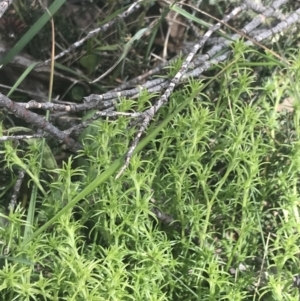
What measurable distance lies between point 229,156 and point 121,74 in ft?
1.90

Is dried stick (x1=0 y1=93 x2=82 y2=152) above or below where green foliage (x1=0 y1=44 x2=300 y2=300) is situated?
above

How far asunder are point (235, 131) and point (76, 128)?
40 centimetres

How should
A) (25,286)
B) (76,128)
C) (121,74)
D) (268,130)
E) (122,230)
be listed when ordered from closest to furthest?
(25,286) → (122,230) → (76,128) → (268,130) → (121,74)

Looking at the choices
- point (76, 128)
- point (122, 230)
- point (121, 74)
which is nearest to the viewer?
point (122, 230)

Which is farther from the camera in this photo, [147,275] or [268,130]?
[268,130]

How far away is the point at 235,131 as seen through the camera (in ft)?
4.17

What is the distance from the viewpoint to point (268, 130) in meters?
1.41

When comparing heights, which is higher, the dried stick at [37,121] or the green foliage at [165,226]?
the dried stick at [37,121]

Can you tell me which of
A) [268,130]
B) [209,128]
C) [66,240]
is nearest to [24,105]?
[66,240]

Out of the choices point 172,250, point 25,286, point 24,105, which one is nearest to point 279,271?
point 172,250

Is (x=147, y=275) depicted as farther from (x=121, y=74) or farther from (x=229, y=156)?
(x=121, y=74)

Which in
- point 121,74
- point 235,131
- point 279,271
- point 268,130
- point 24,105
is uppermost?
point 24,105

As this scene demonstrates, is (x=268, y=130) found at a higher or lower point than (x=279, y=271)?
higher

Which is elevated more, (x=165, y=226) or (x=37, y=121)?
(x=37, y=121)
